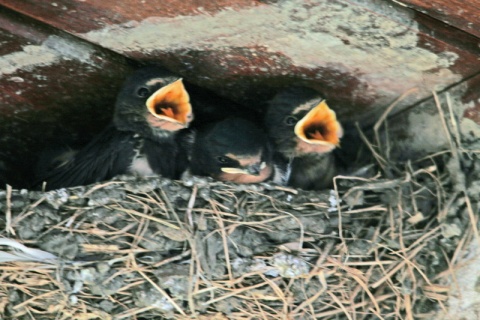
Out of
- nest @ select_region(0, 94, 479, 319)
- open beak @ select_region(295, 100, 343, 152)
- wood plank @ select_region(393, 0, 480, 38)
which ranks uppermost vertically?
wood plank @ select_region(393, 0, 480, 38)

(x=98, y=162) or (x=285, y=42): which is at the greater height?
(x=285, y=42)

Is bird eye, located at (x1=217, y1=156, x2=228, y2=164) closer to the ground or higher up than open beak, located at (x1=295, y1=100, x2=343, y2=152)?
closer to the ground

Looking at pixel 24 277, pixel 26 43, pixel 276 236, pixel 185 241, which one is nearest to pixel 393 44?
pixel 276 236

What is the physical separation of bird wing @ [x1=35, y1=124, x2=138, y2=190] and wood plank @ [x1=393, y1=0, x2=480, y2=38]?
3.62 feet

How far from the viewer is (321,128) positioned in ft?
10.8

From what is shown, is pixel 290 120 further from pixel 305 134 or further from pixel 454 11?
pixel 454 11

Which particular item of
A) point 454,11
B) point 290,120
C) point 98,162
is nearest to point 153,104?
point 98,162

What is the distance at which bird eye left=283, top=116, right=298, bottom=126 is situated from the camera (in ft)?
10.9

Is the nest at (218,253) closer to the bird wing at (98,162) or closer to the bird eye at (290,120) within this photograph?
the bird wing at (98,162)

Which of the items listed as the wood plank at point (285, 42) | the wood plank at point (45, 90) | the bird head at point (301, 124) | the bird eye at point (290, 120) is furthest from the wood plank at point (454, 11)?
the wood plank at point (45, 90)

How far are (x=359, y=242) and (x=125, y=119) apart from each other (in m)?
0.95

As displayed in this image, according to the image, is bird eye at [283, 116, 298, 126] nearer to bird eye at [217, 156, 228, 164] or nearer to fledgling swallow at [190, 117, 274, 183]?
fledgling swallow at [190, 117, 274, 183]

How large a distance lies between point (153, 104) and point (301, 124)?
1.79 ft

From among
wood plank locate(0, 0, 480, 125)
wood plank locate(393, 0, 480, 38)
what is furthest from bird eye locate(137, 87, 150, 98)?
wood plank locate(393, 0, 480, 38)
